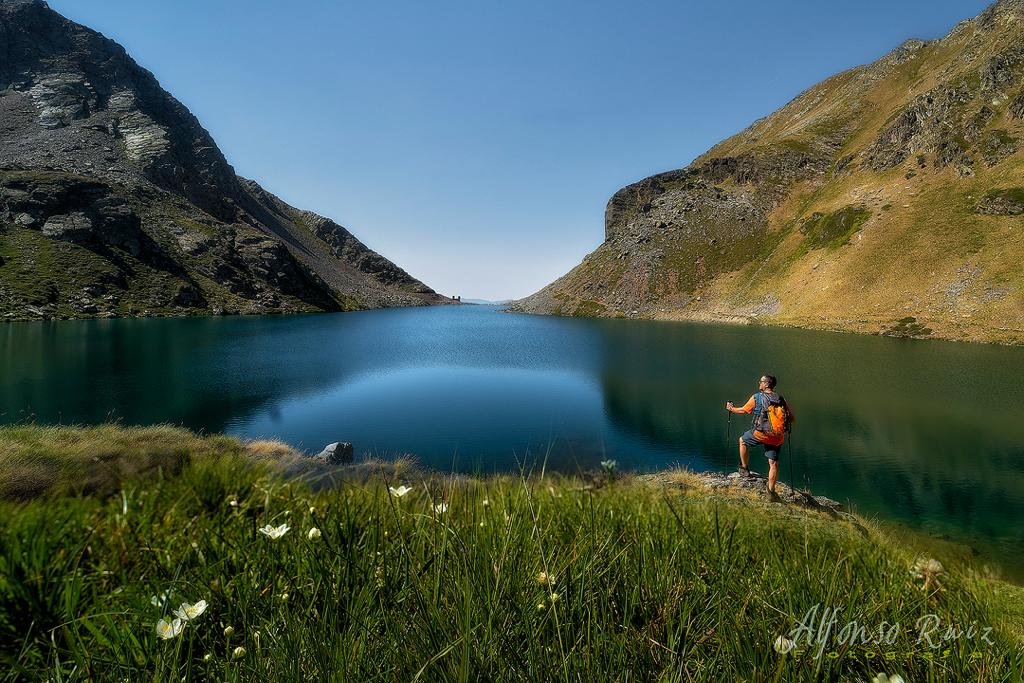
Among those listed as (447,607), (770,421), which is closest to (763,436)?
(770,421)

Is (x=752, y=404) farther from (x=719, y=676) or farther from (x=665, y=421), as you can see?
(x=719, y=676)

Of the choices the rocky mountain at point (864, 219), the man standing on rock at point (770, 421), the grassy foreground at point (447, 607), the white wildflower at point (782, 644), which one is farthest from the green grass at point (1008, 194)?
the white wildflower at point (782, 644)

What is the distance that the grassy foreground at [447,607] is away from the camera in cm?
145

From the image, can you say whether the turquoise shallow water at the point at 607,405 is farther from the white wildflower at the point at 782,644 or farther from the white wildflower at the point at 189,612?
the white wildflower at the point at 189,612

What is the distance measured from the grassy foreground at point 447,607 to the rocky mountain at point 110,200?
4384 inches

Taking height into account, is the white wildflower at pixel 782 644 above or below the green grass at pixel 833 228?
below

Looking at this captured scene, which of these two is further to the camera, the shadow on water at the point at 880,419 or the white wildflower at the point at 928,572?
the shadow on water at the point at 880,419

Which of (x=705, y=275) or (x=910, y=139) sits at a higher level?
(x=910, y=139)

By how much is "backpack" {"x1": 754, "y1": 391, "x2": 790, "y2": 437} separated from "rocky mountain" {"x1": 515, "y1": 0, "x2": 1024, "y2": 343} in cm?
6242

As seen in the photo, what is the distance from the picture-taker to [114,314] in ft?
291

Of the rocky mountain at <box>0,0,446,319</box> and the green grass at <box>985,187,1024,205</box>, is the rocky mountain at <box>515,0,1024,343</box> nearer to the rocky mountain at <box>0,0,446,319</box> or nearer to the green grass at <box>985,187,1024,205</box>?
the green grass at <box>985,187,1024,205</box>

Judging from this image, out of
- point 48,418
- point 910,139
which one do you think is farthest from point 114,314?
point 910,139

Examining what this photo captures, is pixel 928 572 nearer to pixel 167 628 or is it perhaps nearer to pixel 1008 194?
pixel 167 628

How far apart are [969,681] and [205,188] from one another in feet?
717
